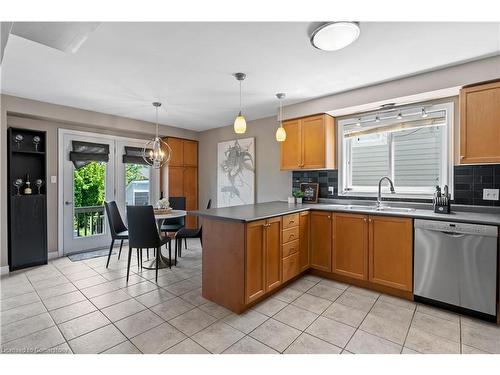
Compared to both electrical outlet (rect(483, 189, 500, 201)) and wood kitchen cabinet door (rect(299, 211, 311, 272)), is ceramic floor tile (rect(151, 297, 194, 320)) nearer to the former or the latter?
wood kitchen cabinet door (rect(299, 211, 311, 272))

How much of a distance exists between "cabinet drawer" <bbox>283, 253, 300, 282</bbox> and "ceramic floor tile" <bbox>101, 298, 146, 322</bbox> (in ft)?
4.83

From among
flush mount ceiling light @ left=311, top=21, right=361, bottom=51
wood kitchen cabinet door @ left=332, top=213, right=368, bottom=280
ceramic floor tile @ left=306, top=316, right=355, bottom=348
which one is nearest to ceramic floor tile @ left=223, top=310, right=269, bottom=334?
ceramic floor tile @ left=306, top=316, right=355, bottom=348

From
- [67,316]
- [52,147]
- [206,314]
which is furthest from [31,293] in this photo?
[52,147]

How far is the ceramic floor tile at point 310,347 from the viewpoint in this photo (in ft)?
5.60

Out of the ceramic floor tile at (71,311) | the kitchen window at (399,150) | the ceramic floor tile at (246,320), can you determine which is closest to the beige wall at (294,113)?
the kitchen window at (399,150)

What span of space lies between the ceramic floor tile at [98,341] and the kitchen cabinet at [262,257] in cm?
107

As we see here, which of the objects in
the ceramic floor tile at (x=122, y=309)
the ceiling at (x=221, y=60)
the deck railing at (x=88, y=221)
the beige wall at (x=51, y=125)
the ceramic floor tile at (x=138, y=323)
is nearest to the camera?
the ceiling at (x=221, y=60)

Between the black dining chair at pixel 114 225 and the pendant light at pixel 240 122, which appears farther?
the black dining chair at pixel 114 225

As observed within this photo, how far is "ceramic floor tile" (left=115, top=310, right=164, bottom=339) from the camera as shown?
1.94 meters

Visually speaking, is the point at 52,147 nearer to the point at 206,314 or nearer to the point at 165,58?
the point at 165,58

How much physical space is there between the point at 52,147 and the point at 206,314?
11.9 feet

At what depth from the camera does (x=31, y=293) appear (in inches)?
102

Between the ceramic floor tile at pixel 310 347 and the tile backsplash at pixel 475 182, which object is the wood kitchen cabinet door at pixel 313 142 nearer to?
the tile backsplash at pixel 475 182

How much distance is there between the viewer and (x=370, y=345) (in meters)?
→ 1.77
